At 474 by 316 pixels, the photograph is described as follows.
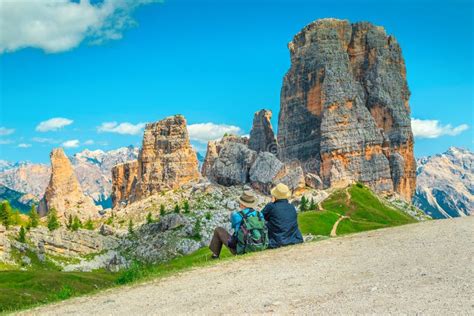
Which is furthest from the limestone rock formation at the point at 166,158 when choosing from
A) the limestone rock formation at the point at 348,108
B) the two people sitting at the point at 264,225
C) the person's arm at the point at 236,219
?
the person's arm at the point at 236,219

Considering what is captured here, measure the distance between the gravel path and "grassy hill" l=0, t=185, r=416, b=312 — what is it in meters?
2.76

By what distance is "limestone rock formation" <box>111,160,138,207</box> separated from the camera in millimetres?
179250

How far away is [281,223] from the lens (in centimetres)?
2086

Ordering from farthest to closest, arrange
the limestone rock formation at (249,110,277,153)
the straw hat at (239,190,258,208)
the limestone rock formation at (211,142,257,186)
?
the limestone rock formation at (249,110,277,153) → the limestone rock formation at (211,142,257,186) → the straw hat at (239,190,258,208)

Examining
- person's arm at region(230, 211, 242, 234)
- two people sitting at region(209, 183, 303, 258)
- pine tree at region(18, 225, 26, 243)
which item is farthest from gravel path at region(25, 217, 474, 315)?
pine tree at region(18, 225, 26, 243)

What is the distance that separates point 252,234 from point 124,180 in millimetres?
167343

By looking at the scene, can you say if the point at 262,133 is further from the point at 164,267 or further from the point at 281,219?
the point at 281,219

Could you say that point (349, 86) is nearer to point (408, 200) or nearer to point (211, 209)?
point (408, 200)

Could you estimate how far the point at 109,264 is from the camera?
84562mm

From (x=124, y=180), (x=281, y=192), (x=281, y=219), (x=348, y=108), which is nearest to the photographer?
(x=281, y=192)

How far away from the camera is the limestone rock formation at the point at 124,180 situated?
179250 mm

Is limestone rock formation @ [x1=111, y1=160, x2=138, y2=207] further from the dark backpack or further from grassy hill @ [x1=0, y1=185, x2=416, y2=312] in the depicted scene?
the dark backpack

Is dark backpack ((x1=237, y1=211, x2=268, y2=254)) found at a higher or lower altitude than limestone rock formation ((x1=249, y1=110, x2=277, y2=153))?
lower

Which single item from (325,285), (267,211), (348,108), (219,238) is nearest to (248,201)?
(267,211)
